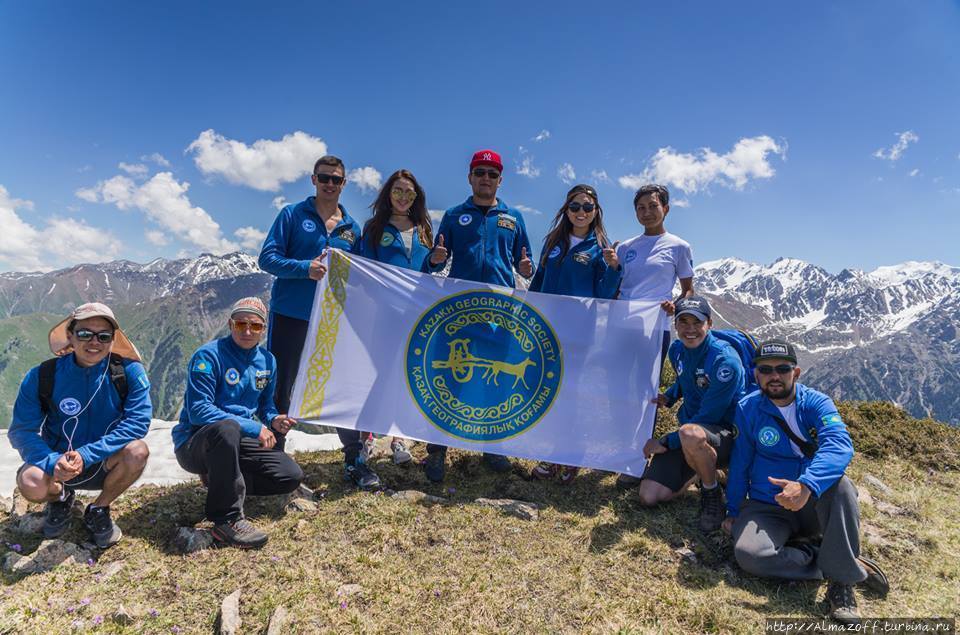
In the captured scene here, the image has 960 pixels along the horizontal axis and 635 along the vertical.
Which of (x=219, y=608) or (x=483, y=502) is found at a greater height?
(x=483, y=502)

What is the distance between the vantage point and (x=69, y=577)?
486 centimetres

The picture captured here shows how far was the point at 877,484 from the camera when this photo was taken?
26.9 ft

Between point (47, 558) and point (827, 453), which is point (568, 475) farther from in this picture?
point (47, 558)

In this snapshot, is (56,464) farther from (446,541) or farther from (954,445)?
(954,445)

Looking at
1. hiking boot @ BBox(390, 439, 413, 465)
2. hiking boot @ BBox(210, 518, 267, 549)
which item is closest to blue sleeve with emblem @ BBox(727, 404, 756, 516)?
hiking boot @ BBox(390, 439, 413, 465)

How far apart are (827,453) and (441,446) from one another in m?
5.22

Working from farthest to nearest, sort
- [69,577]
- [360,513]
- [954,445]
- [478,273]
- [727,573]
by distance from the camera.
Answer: [954,445] → [478,273] → [360,513] → [727,573] → [69,577]

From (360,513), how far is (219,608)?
6.79ft

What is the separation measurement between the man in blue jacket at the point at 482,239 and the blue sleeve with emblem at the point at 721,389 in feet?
10.5

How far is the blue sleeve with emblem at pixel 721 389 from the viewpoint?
662 centimetres

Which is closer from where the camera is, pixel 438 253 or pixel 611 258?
pixel 611 258

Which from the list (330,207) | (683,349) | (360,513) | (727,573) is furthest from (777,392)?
(330,207)

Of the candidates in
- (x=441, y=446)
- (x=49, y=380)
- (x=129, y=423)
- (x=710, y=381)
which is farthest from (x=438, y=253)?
(x=49, y=380)

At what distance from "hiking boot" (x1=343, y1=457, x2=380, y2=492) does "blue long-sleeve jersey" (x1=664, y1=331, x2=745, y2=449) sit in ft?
15.0
